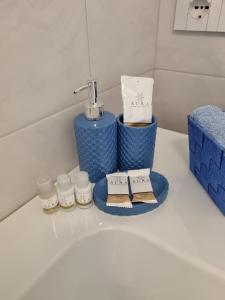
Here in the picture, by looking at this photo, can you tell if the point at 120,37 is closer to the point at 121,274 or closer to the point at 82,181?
the point at 82,181

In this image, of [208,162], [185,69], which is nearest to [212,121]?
[208,162]

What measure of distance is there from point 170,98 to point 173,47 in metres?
0.14

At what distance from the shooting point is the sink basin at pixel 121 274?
0.36 m

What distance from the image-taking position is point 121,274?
0.43 meters

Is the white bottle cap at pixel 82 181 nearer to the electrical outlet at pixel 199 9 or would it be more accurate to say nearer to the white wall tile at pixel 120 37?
the white wall tile at pixel 120 37

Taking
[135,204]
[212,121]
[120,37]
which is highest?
[120,37]

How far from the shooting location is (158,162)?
565 millimetres

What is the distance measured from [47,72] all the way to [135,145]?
0.65 ft

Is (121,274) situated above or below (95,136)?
below

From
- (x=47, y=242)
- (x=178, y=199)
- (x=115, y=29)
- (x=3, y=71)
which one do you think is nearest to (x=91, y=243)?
(x=47, y=242)

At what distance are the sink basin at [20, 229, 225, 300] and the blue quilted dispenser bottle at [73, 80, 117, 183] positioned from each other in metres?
0.13

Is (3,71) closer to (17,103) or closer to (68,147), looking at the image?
(17,103)

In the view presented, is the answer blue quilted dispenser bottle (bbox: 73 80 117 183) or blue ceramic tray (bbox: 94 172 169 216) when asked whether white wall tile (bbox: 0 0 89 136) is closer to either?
blue quilted dispenser bottle (bbox: 73 80 117 183)

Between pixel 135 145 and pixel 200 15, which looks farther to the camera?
pixel 200 15
